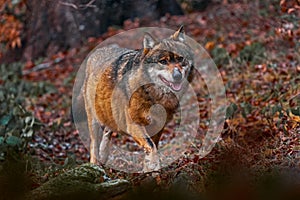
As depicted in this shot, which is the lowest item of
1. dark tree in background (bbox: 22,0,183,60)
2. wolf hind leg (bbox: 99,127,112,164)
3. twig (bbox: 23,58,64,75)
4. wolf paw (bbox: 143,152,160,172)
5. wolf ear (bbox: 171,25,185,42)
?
twig (bbox: 23,58,64,75)

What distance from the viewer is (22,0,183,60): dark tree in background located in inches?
613

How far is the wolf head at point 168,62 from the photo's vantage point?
20.3 ft

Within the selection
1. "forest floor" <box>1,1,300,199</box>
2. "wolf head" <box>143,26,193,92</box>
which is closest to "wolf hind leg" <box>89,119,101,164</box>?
"forest floor" <box>1,1,300,199</box>

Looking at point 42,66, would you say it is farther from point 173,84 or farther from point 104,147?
point 173,84

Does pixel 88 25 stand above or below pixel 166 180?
below

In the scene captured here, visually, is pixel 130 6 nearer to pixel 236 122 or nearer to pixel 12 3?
pixel 12 3

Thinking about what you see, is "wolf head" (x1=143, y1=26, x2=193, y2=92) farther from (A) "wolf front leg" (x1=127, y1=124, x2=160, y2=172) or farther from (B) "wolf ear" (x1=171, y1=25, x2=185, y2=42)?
(A) "wolf front leg" (x1=127, y1=124, x2=160, y2=172)

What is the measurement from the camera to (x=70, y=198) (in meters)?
3.06

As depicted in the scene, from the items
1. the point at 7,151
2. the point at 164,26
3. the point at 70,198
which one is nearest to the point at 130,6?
the point at 164,26

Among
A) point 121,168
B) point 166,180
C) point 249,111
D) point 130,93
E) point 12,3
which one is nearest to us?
point 166,180

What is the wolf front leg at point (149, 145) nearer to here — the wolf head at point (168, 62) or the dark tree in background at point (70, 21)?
the wolf head at point (168, 62)

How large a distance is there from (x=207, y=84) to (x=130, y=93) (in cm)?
476

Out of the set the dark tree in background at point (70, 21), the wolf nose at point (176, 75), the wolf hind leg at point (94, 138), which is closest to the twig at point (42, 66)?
the dark tree in background at point (70, 21)

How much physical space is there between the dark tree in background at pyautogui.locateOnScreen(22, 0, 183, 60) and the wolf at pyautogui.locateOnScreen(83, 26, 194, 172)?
8.58 meters
